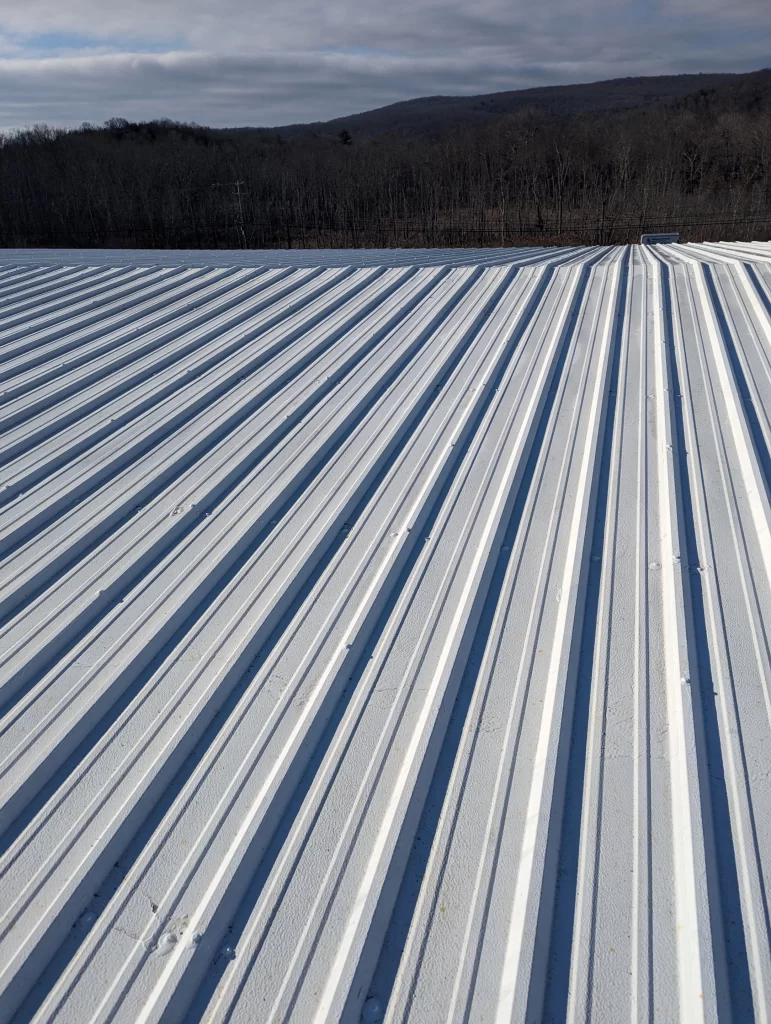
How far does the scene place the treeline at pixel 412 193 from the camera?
1457 inches

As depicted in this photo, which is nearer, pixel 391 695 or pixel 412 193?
pixel 391 695

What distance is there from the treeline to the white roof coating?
3338 cm

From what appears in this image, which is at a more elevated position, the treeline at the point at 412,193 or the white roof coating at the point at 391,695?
the treeline at the point at 412,193

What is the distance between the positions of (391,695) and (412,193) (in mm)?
48237

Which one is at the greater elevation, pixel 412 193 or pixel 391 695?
pixel 412 193

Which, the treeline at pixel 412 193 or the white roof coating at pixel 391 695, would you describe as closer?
the white roof coating at pixel 391 695

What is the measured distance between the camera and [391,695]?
229 cm

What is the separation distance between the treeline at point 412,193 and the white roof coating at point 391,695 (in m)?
33.4

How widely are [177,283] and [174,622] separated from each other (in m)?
5.39

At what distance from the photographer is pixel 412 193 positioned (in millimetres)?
45188

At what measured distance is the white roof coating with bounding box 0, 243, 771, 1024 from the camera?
162cm

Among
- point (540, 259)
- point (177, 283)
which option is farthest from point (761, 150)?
point (177, 283)

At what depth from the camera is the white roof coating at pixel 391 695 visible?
162 centimetres

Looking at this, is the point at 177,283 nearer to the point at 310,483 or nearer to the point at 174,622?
the point at 310,483
